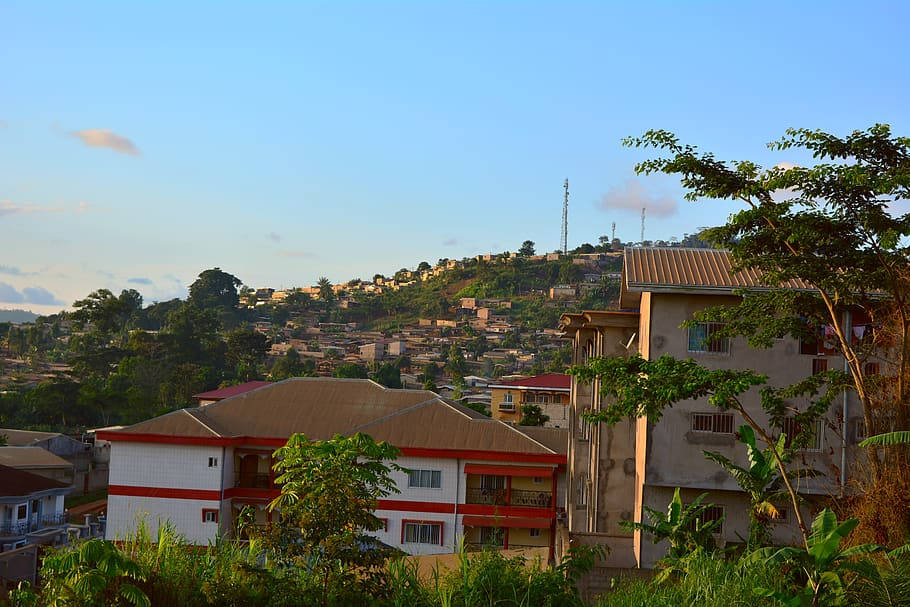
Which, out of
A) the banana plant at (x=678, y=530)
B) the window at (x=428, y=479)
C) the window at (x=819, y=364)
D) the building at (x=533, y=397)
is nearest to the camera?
the banana plant at (x=678, y=530)

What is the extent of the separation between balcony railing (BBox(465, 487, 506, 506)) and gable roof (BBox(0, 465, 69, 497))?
18.0 meters

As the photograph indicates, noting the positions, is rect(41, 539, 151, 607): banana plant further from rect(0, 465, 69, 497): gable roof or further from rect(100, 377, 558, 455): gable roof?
rect(0, 465, 69, 497): gable roof

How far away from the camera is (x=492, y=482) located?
3238 centimetres

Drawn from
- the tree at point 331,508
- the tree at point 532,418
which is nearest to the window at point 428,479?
the tree at point 532,418

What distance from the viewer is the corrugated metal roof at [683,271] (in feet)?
64.6

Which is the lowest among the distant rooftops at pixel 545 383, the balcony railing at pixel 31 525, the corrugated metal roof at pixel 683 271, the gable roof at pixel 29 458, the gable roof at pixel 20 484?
the balcony railing at pixel 31 525

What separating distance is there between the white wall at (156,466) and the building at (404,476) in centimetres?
3

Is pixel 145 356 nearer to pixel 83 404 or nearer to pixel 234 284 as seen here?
pixel 83 404

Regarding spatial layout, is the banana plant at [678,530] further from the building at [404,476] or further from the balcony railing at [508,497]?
the balcony railing at [508,497]

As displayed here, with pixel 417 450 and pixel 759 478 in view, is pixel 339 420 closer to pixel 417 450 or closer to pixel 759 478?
pixel 417 450

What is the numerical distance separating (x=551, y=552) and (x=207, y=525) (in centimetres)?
1349

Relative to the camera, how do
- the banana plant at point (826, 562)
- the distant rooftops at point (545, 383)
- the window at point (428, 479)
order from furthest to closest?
1. the distant rooftops at point (545, 383)
2. the window at point (428, 479)
3. the banana plant at point (826, 562)

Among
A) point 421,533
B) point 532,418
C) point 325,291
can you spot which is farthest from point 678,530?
point 325,291

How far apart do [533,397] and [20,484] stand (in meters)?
32.2
